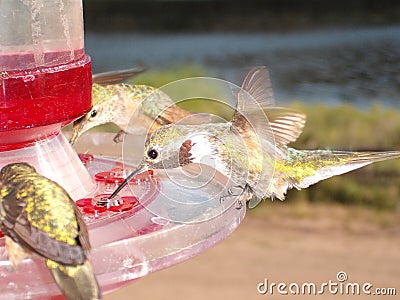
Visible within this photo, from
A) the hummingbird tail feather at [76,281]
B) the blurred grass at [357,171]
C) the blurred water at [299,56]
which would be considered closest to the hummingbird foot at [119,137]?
the hummingbird tail feather at [76,281]

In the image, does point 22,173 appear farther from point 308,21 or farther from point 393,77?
point 308,21

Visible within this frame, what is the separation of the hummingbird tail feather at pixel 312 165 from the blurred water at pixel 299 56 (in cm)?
424

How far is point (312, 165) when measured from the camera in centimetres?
135

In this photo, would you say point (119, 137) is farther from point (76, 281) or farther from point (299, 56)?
point (299, 56)

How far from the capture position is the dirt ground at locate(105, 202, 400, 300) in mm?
3988

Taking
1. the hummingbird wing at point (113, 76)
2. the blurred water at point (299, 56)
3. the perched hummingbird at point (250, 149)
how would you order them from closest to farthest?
1. the perched hummingbird at point (250, 149)
2. the hummingbird wing at point (113, 76)
3. the blurred water at point (299, 56)

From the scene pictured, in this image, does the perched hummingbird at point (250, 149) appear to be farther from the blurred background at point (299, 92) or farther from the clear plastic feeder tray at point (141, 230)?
the blurred background at point (299, 92)

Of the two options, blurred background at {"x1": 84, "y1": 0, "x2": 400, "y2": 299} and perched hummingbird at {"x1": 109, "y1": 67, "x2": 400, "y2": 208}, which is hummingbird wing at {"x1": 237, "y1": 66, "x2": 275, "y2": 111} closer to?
perched hummingbird at {"x1": 109, "y1": 67, "x2": 400, "y2": 208}

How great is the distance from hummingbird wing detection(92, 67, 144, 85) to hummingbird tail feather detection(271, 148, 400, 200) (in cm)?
45

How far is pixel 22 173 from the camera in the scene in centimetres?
98

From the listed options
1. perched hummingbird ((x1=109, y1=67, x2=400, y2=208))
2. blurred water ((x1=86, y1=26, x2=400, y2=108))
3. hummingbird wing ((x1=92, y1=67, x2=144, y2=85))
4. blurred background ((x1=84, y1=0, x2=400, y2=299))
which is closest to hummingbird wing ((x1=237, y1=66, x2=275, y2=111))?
perched hummingbird ((x1=109, y1=67, x2=400, y2=208))

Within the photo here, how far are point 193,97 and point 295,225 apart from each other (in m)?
3.94

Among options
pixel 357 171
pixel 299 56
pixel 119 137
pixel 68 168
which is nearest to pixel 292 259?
pixel 357 171

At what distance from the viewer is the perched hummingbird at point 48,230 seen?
85 cm
